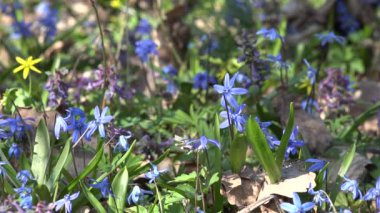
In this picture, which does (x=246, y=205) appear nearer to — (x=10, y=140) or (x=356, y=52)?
(x=10, y=140)

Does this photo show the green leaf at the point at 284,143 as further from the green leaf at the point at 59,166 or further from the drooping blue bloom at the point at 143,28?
the drooping blue bloom at the point at 143,28

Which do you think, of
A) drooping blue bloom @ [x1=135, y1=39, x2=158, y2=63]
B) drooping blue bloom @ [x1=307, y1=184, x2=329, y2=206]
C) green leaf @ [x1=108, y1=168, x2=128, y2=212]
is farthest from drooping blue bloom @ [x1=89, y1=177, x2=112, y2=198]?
drooping blue bloom @ [x1=135, y1=39, x2=158, y2=63]

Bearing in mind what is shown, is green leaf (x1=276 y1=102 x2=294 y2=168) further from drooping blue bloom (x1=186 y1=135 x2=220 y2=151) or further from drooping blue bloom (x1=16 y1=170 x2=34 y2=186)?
drooping blue bloom (x1=16 y1=170 x2=34 y2=186)

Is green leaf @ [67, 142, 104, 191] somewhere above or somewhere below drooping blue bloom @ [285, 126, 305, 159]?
above

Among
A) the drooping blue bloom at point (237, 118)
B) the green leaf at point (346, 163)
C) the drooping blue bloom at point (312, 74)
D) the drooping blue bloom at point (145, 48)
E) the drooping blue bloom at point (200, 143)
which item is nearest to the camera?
the drooping blue bloom at point (200, 143)

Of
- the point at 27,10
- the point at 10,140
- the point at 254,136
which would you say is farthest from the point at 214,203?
the point at 27,10

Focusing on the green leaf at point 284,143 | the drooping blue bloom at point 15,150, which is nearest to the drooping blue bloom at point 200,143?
the green leaf at point 284,143

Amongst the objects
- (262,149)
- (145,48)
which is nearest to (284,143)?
(262,149)
